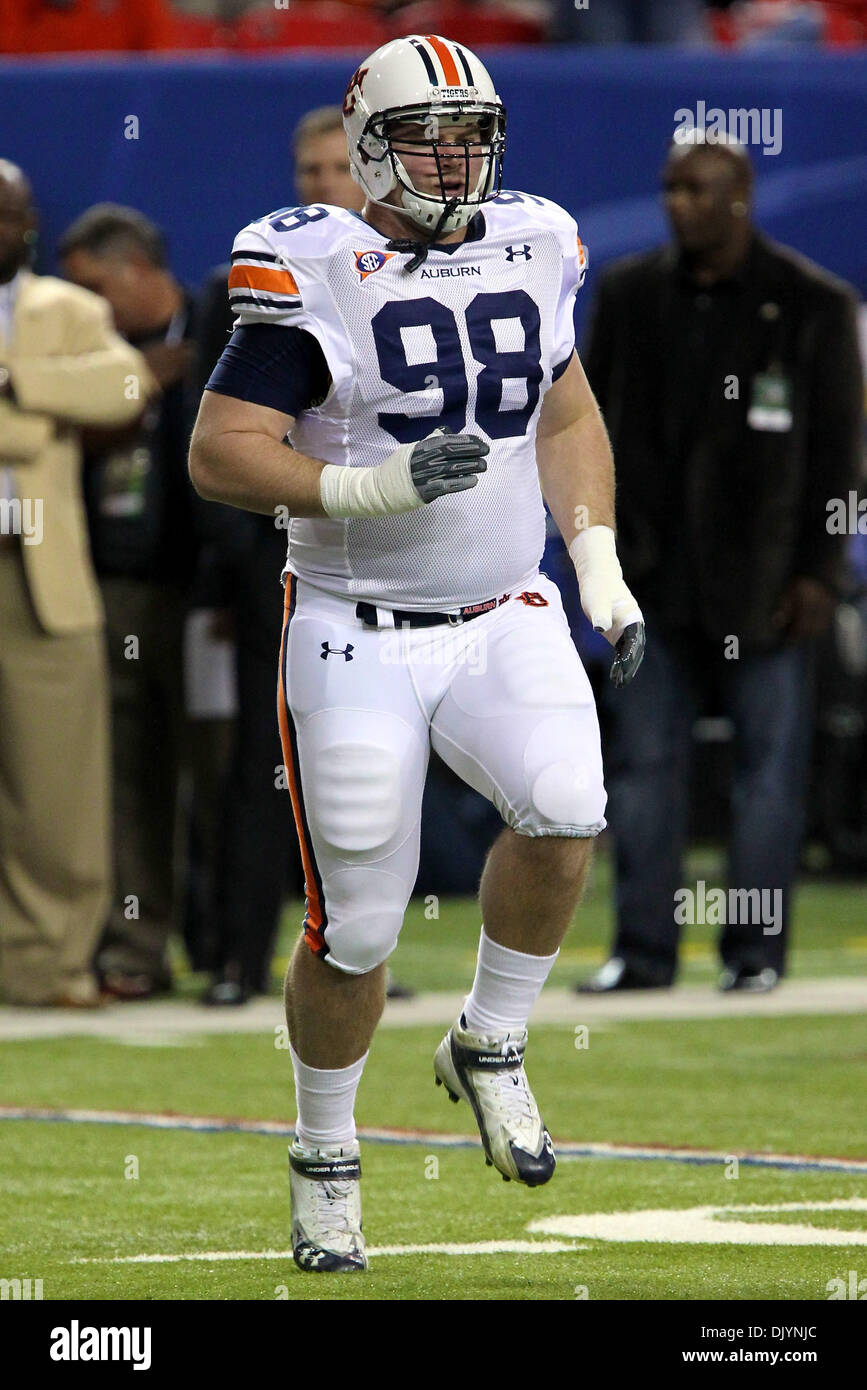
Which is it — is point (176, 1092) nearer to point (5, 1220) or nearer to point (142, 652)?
point (5, 1220)

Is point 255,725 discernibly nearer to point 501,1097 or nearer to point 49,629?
point 49,629

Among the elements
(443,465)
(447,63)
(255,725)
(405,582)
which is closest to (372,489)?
(443,465)

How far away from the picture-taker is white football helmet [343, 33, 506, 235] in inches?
152

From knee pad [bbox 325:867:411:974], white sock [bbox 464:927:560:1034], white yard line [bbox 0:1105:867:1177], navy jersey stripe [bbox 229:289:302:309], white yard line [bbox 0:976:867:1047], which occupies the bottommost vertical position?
white yard line [bbox 0:976:867:1047]

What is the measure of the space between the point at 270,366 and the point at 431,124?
0.46m

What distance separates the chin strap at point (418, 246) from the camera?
12.6 ft

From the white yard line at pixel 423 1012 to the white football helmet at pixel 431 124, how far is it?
3.12 meters

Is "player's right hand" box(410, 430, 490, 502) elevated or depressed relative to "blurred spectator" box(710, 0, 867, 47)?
elevated

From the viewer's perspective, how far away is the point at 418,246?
388cm

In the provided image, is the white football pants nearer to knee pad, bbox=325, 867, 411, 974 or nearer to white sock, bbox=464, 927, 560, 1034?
knee pad, bbox=325, 867, 411, 974

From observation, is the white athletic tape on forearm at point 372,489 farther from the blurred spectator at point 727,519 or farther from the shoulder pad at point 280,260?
the blurred spectator at point 727,519

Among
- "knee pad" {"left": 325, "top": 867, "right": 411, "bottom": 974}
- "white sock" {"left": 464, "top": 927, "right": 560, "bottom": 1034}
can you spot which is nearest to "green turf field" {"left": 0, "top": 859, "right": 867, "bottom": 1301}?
"white sock" {"left": 464, "top": 927, "right": 560, "bottom": 1034}

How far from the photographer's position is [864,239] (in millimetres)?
10414

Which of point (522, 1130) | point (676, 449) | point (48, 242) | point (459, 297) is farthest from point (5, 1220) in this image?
point (48, 242)
